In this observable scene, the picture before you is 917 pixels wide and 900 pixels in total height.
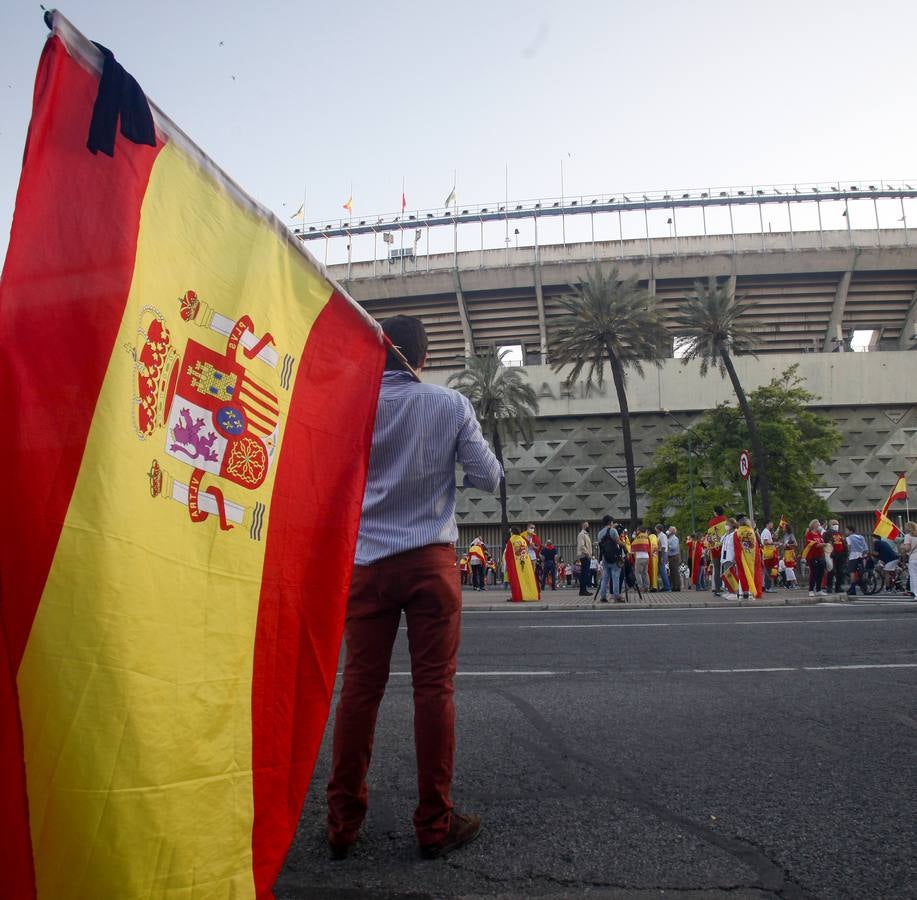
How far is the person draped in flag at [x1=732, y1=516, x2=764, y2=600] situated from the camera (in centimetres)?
1706

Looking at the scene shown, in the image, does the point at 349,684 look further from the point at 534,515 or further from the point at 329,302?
the point at 534,515

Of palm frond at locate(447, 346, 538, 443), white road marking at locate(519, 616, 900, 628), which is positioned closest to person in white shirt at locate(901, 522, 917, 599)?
white road marking at locate(519, 616, 900, 628)

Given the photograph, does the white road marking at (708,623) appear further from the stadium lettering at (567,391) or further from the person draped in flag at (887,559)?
the stadium lettering at (567,391)

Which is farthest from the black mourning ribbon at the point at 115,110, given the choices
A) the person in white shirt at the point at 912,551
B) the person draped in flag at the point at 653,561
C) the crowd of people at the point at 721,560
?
the person draped in flag at the point at 653,561

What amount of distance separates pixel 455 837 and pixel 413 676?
51 cm

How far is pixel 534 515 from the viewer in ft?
161

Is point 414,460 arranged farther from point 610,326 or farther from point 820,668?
point 610,326

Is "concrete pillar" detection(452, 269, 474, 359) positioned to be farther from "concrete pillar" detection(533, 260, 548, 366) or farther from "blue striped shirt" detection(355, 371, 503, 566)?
"blue striped shirt" detection(355, 371, 503, 566)

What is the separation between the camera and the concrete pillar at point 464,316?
5091 cm

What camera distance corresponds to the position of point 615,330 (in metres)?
34.2

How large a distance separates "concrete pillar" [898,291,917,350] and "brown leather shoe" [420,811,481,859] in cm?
5623

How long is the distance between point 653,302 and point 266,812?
118ft

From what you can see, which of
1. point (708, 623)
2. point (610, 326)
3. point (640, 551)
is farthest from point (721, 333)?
point (708, 623)

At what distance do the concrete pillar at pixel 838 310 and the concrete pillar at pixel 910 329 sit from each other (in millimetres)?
4204
